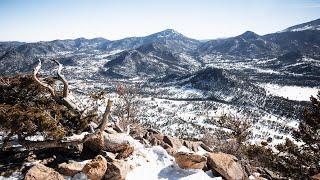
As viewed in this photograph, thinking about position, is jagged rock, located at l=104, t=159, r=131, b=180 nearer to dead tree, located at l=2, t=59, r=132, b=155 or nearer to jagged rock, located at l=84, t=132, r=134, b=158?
jagged rock, located at l=84, t=132, r=134, b=158

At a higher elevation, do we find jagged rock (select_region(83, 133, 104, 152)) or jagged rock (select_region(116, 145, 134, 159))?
jagged rock (select_region(83, 133, 104, 152))

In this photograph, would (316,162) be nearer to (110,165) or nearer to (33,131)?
(110,165)

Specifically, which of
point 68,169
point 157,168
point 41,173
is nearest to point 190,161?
point 157,168

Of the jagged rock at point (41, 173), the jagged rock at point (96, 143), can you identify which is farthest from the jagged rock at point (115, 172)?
the jagged rock at point (41, 173)

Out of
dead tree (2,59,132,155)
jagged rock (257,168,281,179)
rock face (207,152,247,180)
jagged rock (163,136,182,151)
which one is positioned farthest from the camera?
jagged rock (257,168,281,179)

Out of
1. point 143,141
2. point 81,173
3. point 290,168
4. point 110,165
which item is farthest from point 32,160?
point 290,168

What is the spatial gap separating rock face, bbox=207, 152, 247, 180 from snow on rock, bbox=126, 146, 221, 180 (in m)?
0.88

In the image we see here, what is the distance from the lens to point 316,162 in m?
36.4

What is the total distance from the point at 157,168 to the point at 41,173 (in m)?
9.59

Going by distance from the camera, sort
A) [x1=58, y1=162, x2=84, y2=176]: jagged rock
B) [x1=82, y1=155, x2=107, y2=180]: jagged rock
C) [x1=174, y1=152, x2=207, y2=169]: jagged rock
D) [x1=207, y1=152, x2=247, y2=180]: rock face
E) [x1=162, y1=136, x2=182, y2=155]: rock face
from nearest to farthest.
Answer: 1. [x1=82, y1=155, x2=107, y2=180]: jagged rock
2. [x1=58, y1=162, x2=84, y2=176]: jagged rock
3. [x1=207, y1=152, x2=247, y2=180]: rock face
4. [x1=174, y1=152, x2=207, y2=169]: jagged rock
5. [x1=162, y1=136, x2=182, y2=155]: rock face

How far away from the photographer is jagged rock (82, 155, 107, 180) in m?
22.6

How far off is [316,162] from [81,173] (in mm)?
26416

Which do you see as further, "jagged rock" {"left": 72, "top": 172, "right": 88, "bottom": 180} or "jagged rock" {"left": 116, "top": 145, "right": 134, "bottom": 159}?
"jagged rock" {"left": 116, "top": 145, "right": 134, "bottom": 159}

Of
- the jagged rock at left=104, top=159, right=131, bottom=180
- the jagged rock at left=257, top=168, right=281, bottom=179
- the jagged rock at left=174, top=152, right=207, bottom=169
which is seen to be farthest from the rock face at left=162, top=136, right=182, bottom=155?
the jagged rock at left=257, top=168, right=281, bottom=179
